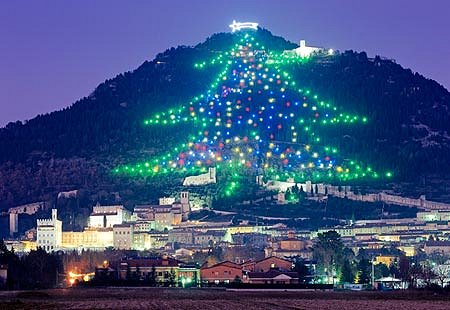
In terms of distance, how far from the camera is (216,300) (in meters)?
87.4

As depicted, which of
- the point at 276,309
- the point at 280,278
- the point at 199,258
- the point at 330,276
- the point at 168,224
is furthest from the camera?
the point at 168,224

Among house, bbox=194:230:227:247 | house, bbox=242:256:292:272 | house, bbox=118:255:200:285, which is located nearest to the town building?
house, bbox=194:230:227:247

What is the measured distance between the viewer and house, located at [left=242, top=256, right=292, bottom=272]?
132250mm

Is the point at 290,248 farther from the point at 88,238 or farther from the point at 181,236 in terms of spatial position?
the point at 88,238

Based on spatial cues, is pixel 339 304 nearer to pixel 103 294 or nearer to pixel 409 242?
pixel 103 294

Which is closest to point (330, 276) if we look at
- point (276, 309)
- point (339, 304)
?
point (339, 304)

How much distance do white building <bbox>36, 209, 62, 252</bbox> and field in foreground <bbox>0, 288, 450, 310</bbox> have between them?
85027mm

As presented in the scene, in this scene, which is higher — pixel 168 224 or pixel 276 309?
pixel 168 224

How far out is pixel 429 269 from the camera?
133m

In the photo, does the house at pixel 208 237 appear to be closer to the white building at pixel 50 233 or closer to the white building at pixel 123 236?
the white building at pixel 123 236

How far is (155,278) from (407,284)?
22630mm

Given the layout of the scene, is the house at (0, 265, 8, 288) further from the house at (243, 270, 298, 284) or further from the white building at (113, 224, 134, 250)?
the white building at (113, 224, 134, 250)

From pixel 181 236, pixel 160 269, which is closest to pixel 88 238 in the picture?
pixel 181 236

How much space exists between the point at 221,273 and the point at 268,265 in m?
5.91
